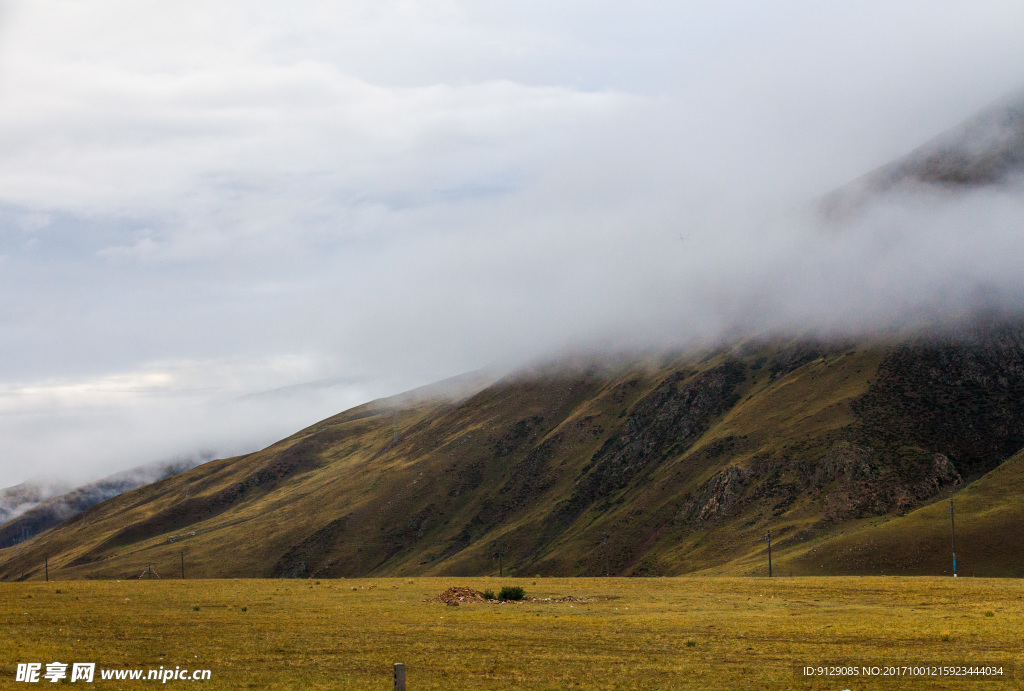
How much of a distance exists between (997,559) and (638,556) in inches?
3044

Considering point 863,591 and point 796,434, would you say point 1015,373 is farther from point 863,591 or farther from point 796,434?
point 863,591

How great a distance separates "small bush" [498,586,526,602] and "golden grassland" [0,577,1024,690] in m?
3.67

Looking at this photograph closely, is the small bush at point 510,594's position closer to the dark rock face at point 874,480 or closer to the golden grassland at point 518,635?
the golden grassland at point 518,635

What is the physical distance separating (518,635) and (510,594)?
18.6 metres

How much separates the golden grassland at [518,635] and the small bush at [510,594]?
3.67 meters

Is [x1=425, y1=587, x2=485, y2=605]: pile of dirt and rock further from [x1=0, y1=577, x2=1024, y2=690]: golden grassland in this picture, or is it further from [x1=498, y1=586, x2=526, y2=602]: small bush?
[x1=0, y1=577, x2=1024, y2=690]: golden grassland

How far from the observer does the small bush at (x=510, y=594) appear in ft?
191

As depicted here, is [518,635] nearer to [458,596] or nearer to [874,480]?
[458,596]

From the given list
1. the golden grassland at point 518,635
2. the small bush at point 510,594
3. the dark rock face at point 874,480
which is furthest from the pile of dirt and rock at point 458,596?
the dark rock face at point 874,480

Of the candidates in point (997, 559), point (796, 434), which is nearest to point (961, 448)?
point (796, 434)

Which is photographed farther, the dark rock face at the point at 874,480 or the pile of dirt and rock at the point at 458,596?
the dark rock face at the point at 874,480

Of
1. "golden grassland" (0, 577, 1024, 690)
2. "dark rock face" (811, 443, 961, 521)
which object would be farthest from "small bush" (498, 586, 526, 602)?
"dark rock face" (811, 443, 961, 521)

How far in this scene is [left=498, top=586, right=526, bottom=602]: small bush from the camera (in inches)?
2295

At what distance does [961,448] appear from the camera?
563ft
